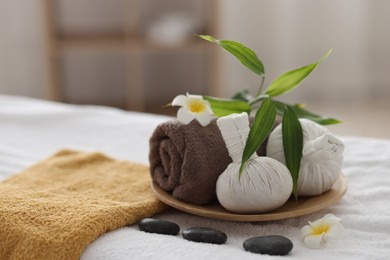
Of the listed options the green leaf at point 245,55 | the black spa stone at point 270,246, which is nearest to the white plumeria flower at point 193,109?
the green leaf at point 245,55

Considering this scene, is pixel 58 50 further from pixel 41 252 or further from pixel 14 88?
pixel 41 252

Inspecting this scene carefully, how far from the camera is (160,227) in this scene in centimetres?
110

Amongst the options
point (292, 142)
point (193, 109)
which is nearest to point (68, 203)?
point (193, 109)

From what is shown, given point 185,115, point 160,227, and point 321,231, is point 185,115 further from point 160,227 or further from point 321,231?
point 321,231

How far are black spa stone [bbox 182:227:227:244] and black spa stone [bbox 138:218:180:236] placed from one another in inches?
1.4

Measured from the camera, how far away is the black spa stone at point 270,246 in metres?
1.01

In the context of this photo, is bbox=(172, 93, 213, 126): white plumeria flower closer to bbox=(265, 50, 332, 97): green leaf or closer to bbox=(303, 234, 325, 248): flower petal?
bbox=(265, 50, 332, 97): green leaf

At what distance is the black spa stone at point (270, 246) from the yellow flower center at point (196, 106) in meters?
0.25

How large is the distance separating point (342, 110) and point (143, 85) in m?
1.07

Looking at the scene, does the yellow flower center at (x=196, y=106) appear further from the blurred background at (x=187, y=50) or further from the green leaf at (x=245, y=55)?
the blurred background at (x=187, y=50)

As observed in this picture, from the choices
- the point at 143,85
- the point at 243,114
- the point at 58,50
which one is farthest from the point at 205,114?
the point at 143,85

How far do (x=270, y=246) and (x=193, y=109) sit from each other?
28 centimetres

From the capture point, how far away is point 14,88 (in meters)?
3.47

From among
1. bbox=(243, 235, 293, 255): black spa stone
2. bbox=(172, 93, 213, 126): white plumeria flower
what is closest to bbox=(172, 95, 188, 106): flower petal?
bbox=(172, 93, 213, 126): white plumeria flower
